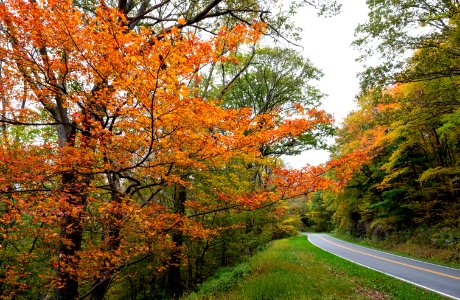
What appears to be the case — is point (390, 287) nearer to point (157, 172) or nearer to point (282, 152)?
point (157, 172)

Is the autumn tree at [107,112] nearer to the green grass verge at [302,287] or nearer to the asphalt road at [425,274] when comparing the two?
the green grass verge at [302,287]

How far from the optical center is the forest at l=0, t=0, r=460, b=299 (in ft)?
15.4

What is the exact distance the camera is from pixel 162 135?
16.3 ft

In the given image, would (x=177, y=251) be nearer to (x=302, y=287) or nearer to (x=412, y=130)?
(x=302, y=287)

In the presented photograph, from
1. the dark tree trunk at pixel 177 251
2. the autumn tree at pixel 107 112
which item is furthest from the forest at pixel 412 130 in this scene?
the dark tree trunk at pixel 177 251

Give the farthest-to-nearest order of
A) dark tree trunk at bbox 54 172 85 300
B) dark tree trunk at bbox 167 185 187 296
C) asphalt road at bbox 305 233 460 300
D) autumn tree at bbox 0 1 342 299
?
dark tree trunk at bbox 167 185 187 296
asphalt road at bbox 305 233 460 300
dark tree trunk at bbox 54 172 85 300
autumn tree at bbox 0 1 342 299

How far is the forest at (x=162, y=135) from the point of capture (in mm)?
4698

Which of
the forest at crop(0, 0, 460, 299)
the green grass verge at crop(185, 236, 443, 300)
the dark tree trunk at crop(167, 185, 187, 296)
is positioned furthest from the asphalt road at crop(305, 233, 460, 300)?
the dark tree trunk at crop(167, 185, 187, 296)

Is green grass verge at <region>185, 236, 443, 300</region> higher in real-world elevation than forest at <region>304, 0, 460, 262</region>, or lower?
lower

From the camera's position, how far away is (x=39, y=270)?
10.9m

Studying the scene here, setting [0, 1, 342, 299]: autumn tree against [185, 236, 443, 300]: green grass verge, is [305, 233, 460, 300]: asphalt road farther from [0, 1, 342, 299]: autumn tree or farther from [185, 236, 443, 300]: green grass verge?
[0, 1, 342, 299]: autumn tree

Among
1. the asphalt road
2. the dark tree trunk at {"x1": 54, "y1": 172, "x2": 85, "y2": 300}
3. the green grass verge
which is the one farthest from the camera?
the asphalt road

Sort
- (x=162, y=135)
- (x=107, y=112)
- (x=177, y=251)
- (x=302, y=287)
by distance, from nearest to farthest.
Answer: (x=162, y=135)
(x=107, y=112)
(x=302, y=287)
(x=177, y=251)

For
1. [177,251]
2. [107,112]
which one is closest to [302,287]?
[177,251]
